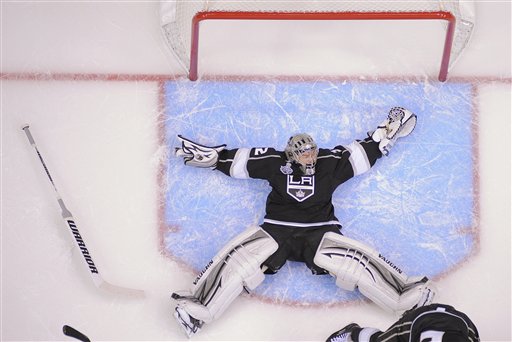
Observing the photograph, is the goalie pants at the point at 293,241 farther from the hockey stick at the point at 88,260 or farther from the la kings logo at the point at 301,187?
the hockey stick at the point at 88,260

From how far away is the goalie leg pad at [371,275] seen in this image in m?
3.91

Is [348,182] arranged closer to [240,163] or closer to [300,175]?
[300,175]

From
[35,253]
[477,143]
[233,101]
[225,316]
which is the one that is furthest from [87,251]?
[477,143]

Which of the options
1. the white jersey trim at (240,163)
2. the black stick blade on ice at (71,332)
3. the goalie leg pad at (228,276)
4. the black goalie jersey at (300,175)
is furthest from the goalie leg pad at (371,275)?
the black stick blade on ice at (71,332)

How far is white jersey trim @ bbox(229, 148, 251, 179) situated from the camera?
411 cm

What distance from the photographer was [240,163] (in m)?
4.11

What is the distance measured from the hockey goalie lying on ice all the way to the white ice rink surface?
0.65 ft

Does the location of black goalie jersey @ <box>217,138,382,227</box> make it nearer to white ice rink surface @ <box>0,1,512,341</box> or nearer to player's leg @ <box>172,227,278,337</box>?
player's leg @ <box>172,227,278,337</box>

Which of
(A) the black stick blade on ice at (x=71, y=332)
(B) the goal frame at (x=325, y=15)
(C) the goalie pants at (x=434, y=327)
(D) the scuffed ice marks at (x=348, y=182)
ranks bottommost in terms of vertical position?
(A) the black stick blade on ice at (x=71, y=332)

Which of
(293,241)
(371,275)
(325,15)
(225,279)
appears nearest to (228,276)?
(225,279)

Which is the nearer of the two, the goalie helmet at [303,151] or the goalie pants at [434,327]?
the goalie pants at [434,327]

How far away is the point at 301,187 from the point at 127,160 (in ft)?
3.17

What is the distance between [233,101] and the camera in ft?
14.3

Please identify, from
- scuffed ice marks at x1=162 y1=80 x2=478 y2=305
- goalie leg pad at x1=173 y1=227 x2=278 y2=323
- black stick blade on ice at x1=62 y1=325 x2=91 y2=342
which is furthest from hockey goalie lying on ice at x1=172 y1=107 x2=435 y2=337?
black stick blade on ice at x1=62 y1=325 x2=91 y2=342
